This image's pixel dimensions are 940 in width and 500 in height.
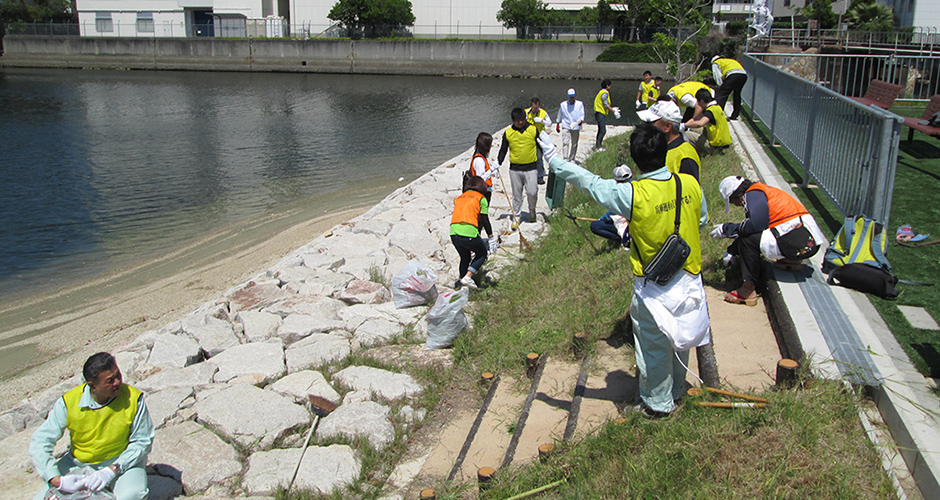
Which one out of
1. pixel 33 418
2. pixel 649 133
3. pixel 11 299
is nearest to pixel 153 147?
pixel 11 299

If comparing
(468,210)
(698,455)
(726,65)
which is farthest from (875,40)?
(698,455)

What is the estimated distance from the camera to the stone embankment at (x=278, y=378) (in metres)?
5.11

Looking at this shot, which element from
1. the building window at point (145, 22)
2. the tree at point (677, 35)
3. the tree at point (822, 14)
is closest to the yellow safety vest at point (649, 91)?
the tree at point (677, 35)

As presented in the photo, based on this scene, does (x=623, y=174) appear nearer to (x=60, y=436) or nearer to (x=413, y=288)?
(x=60, y=436)

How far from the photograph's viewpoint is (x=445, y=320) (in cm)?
673

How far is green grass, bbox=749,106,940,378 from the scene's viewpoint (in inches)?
183

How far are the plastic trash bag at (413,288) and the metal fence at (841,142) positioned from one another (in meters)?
4.57

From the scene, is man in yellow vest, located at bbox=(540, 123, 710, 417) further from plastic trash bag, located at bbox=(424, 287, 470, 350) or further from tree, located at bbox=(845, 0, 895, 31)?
tree, located at bbox=(845, 0, 895, 31)

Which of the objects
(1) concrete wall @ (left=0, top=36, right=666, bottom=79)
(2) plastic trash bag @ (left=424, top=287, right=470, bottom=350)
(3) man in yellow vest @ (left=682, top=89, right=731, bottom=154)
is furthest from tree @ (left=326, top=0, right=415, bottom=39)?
(2) plastic trash bag @ (left=424, top=287, right=470, bottom=350)

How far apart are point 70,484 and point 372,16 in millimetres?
57042

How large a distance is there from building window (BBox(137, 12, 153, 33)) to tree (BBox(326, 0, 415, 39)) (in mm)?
18528

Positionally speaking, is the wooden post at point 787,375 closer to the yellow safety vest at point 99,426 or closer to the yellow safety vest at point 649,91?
the yellow safety vest at point 99,426

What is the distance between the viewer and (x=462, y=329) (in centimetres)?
690

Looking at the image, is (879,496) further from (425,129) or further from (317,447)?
(425,129)
